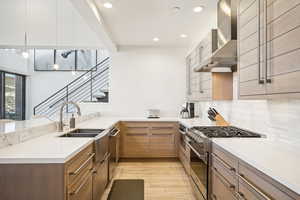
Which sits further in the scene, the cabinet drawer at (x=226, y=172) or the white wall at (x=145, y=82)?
the white wall at (x=145, y=82)

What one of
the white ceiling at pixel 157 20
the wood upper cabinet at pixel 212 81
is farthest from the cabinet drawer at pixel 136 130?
the white ceiling at pixel 157 20

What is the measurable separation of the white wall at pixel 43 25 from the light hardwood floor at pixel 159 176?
261 centimetres

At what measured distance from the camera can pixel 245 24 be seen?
1888 millimetres

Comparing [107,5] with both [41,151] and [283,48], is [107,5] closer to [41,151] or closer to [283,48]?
[41,151]

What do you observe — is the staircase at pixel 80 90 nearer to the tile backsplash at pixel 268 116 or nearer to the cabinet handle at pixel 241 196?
the tile backsplash at pixel 268 116

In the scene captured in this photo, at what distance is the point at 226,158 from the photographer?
1736mm

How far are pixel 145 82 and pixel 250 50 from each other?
3612 mm

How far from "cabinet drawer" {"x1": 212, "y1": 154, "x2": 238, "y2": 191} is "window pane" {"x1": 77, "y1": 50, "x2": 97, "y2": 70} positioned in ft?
20.8

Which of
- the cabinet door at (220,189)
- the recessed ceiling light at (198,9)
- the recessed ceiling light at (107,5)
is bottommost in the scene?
the cabinet door at (220,189)

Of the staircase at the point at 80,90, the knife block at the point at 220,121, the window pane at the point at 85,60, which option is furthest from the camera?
the window pane at the point at 85,60

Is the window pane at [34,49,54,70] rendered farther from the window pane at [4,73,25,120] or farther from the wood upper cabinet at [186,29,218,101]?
the wood upper cabinet at [186,29,218,101]

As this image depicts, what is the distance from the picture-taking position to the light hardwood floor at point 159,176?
9.87ft

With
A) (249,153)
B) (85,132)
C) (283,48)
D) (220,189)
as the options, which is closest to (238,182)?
(249,153)

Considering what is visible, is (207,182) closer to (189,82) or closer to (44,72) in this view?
(189,82)
